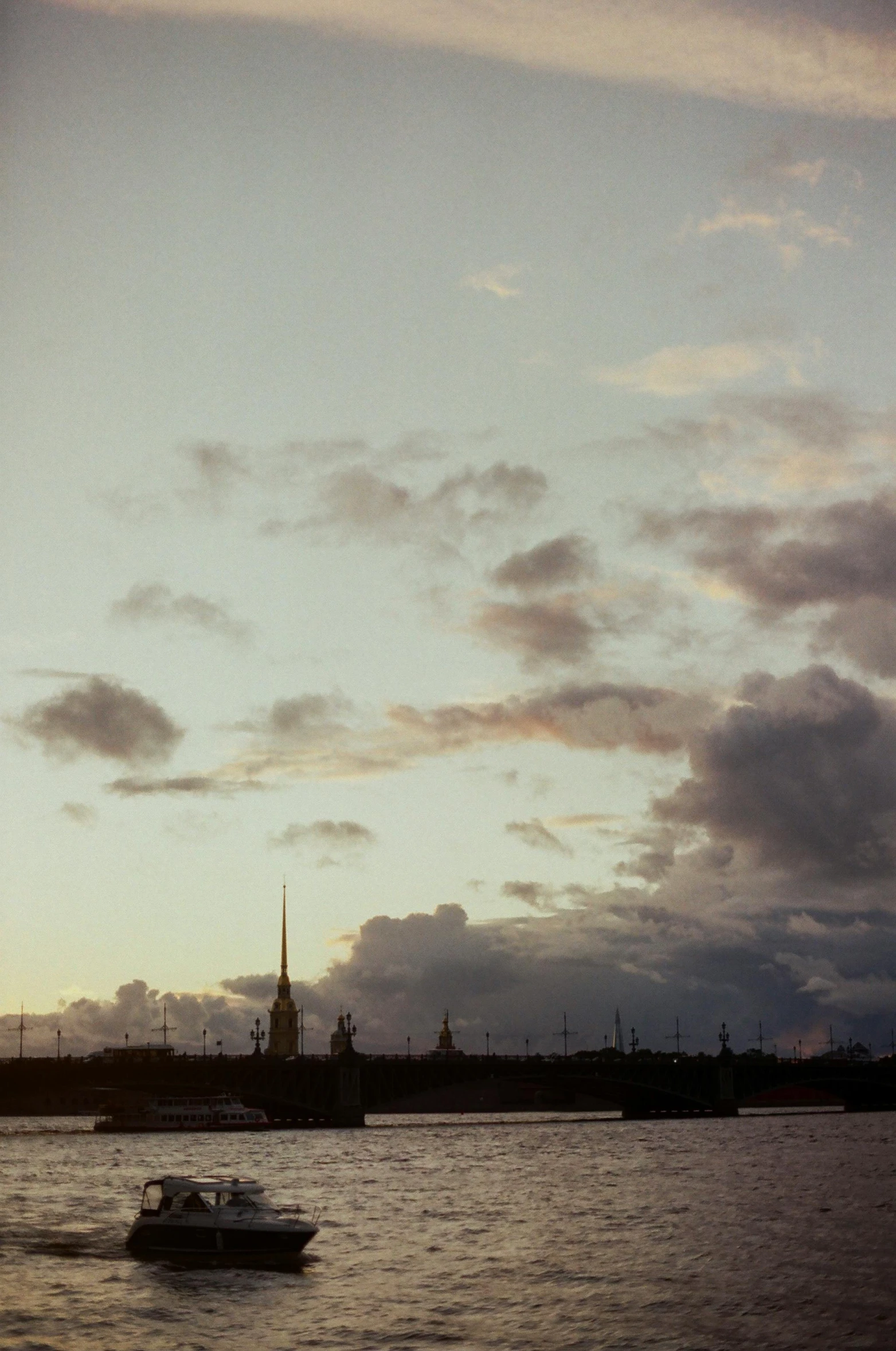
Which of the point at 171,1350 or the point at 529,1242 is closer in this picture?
the point at 171,1350

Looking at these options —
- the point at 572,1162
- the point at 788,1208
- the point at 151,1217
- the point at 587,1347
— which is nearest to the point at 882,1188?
the point at 788,1208

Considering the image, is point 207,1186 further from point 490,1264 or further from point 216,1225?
point 490,1264

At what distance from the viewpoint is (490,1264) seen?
79.9m

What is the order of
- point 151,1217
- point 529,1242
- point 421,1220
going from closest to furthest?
point 151,1217, point 529,1242, point 421,1220

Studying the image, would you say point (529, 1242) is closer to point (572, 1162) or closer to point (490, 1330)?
point (490, 1330)

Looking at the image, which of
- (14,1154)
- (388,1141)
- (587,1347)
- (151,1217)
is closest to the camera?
(587,1347)

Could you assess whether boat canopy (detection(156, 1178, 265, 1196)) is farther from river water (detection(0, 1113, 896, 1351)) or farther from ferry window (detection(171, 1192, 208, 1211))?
river water (detection(0, 1113, 896, 1351))

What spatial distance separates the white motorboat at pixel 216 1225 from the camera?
79125 millimetres

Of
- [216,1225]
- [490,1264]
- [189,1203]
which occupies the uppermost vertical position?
[189,1203]

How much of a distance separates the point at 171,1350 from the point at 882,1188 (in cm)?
7773

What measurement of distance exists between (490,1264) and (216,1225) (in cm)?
1402

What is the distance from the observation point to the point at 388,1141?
7795 inches

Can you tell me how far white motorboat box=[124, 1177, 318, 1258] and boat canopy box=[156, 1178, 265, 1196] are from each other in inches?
1.2

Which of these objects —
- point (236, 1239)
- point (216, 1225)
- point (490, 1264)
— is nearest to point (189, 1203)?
point (216, 1225)
